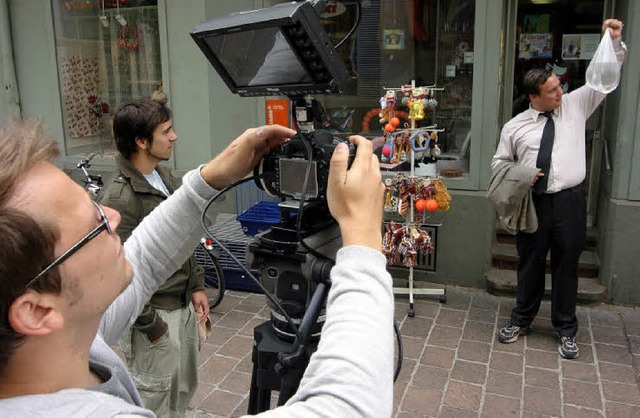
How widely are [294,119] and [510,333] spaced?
11.8ft

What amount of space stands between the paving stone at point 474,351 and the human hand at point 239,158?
3.24m

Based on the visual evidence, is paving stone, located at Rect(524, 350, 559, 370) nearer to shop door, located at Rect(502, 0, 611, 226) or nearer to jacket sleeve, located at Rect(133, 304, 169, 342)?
shop door, located at Rect(502, 0, 611, 226)

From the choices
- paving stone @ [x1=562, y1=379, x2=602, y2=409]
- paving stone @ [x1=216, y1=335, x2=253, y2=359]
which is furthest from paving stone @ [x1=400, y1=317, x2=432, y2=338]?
paving stone @ [x1=216, y1=335, x2=253, y2=359]

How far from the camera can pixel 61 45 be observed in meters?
7.13

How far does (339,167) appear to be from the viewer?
3.86 feet

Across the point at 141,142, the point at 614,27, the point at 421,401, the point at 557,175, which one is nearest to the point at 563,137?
the point at 557,175

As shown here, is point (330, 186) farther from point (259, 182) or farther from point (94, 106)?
point (94, 106)

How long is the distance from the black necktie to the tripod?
3.06 metres

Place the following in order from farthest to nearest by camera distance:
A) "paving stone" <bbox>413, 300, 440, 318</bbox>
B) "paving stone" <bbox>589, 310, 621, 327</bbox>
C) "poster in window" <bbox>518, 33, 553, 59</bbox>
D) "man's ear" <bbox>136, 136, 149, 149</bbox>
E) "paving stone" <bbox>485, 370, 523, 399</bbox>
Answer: "poster in window" <bbox>518, 33, 553, 59</bbox>, "paving stone" <bbox>413, 300, 440, 318</bbox>, "paving stone" <bbox>589, 310, 621, 327</bbox>, "paving stone" <bbox>485, 370, 523, 399</bbox>, "man's ear" <bbox>136, 136, 149, 149</bbox>

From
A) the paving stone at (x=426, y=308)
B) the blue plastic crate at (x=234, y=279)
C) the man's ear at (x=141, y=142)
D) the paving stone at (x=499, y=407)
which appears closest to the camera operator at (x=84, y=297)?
the man's ear at (x=141, y=142)

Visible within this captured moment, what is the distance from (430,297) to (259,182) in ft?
13.2

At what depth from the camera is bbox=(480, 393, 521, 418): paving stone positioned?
3.69 metres

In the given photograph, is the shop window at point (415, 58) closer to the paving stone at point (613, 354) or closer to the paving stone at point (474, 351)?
the paving stone at point (474, 351)

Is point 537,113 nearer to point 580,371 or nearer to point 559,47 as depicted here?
point 559,47
